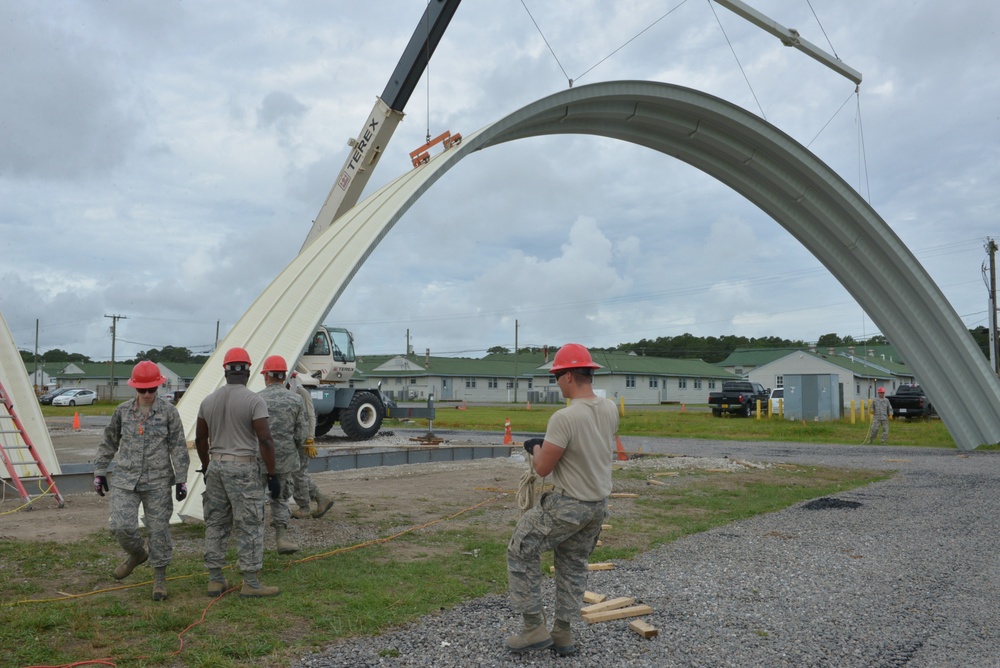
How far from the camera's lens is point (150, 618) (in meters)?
4.85

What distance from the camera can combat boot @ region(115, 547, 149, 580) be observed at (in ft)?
18.4

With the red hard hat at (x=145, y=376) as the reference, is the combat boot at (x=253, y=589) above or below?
below

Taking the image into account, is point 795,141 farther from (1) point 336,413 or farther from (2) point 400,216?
(1) point 336,413

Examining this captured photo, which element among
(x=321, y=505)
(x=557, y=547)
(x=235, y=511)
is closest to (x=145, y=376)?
(x=235, y=511)

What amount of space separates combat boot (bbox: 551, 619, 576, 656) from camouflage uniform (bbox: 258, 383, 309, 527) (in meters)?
3.53

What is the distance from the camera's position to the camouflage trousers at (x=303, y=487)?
796 cm

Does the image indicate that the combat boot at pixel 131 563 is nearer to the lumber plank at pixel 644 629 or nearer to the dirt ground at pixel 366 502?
the dirt ground at pixel 366 502

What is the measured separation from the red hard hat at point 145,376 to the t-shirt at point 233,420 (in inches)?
16.8

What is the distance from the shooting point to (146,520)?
5457 mm

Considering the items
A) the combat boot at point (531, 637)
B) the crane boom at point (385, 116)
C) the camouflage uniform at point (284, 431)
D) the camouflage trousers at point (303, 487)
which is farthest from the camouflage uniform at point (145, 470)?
the crane boom at point (385, 116)

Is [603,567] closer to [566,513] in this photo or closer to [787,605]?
[787,605]

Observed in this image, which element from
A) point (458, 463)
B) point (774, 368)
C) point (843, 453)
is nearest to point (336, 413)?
point (458, 463)

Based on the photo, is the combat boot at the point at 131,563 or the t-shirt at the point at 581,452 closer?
the t-shirt at the point at 581,452

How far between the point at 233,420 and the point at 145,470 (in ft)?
2.50
